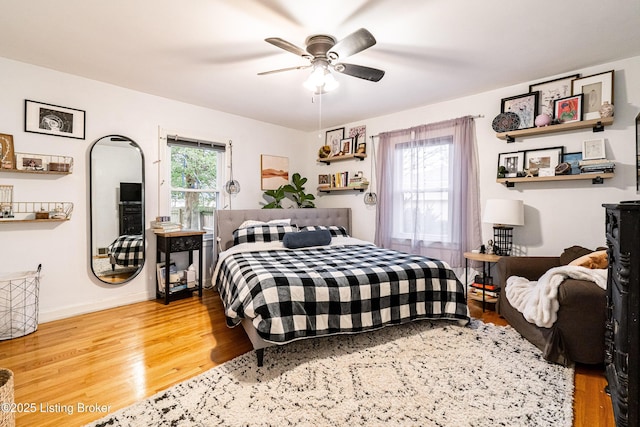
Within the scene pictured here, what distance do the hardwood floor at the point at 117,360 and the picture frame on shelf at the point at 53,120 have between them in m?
1.90

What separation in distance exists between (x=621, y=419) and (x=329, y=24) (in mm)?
2685

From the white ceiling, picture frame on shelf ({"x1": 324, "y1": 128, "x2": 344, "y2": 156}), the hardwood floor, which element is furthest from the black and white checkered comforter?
picture frame on shelf ({"x1": 324, "y1": 128, "x2": 344, "y2": 156})

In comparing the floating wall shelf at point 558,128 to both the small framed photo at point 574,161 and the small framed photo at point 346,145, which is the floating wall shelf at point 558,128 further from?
the small framed photo at point 346,145

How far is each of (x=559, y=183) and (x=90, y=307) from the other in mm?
5132

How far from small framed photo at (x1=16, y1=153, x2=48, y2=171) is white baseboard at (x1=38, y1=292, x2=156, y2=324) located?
4.58ft

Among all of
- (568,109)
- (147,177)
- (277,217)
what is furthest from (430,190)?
(147,177)

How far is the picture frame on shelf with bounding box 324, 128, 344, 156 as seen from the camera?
4812 mm

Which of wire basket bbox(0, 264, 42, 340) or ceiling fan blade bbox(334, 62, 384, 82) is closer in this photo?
ceiling fan blade bbox(334, 62, 384, 82)

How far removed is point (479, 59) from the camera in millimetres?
2584

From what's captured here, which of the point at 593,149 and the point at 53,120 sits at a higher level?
the point at 53,120

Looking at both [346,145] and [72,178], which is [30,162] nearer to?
[72,178]

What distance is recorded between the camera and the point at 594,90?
267 cm

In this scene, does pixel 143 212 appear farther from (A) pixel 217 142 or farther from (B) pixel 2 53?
(B) pixel 2 53

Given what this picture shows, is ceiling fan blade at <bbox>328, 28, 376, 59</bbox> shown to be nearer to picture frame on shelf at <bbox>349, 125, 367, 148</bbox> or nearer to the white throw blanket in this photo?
the white throw blanket
